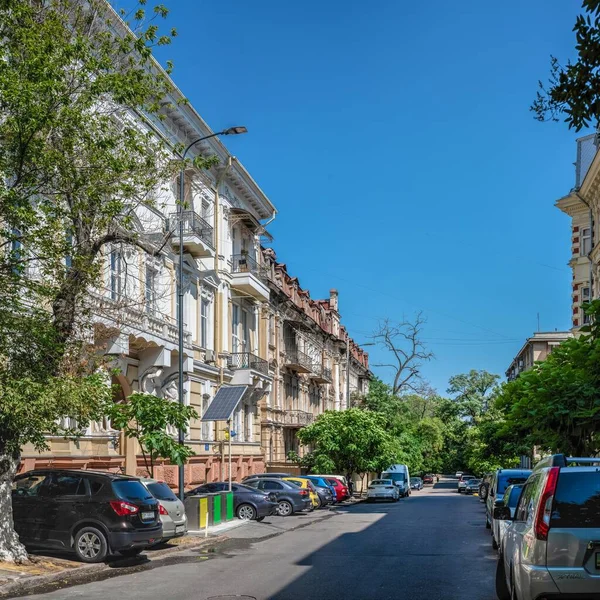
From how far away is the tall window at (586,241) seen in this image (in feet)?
142

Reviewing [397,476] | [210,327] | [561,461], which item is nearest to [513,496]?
[561,461]

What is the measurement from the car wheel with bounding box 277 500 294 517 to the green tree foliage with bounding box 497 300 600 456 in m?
11.2

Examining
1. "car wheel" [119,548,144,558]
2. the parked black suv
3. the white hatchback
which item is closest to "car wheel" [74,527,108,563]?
the parked black suv

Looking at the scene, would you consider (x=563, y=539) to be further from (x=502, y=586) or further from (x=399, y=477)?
(x=399, y=477)

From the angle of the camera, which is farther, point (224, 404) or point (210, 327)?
point (210, 327)

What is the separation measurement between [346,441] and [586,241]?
16.4m

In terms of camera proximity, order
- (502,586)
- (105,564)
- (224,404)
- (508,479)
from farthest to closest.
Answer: (224,404), (508,479), (105,564), (502,586)

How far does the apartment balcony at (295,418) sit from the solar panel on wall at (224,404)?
937 inches

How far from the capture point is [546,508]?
302 inches

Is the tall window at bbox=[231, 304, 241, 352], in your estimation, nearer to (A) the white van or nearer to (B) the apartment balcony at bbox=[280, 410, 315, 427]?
(B) the apartment balcony at bbox=[280, 410, 315, 427]

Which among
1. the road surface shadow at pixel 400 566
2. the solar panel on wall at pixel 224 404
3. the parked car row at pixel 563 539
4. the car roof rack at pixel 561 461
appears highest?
the solar panel on wall at pixel 224 404

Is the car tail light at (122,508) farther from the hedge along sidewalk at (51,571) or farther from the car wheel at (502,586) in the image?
the car wheel at (502,586)

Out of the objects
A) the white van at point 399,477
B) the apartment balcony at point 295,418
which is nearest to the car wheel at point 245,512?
the apartment balcony at point 295,418

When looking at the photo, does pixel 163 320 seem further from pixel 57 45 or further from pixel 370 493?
pixel 370 493
